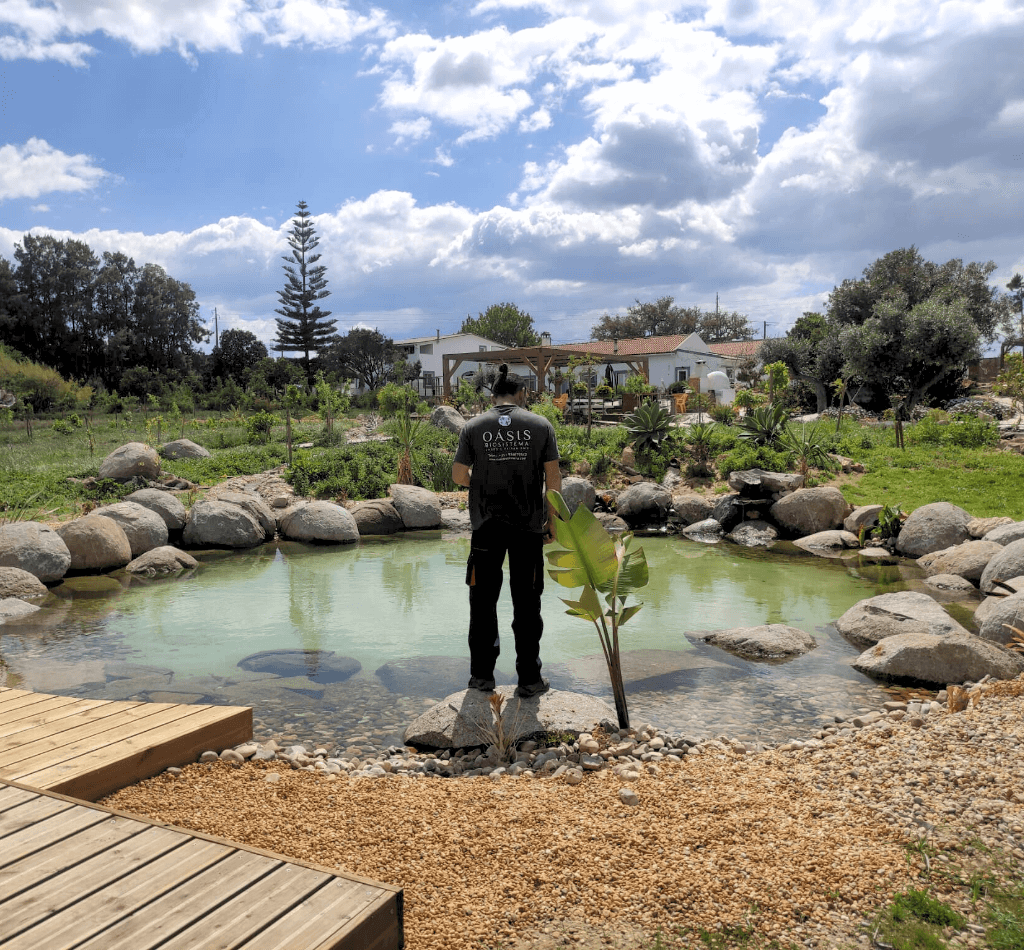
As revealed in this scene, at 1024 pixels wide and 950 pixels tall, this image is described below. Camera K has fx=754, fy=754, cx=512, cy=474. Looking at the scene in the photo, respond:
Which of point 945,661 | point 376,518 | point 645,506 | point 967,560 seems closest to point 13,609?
point 376,518

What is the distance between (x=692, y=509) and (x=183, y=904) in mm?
12715

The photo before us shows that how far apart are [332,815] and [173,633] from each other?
4791mm

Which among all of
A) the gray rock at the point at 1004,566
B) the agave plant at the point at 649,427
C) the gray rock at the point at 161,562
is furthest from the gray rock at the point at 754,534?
the gray rock at the point at 161,562

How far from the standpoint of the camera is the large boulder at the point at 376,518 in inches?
514

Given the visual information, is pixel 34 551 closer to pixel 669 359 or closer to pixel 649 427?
pixel 649 427

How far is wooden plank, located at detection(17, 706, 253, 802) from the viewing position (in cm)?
295

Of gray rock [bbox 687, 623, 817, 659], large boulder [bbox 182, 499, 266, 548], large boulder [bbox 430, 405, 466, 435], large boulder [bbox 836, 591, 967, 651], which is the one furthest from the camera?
large boulder [bbox 430, 405, 466, 435]

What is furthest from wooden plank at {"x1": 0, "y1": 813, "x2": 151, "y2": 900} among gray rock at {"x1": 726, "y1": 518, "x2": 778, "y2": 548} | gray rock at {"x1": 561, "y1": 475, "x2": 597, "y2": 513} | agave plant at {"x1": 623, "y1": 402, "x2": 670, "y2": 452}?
agave plant at {"x1": 623, "y1": 402, "x2": 670, "y2": 452}

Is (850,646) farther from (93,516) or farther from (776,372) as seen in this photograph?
(776,372)

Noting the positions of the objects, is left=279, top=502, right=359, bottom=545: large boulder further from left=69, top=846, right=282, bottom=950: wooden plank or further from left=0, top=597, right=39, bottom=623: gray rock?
left=69, top=846, right=282, bottom=950: wooden plank

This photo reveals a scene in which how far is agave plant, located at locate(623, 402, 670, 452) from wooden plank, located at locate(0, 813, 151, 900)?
14.6m

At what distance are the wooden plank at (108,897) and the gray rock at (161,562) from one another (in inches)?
336

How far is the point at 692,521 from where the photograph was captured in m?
14.0

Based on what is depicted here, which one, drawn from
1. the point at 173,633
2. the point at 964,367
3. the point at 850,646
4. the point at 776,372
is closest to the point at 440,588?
the point at 173,633
